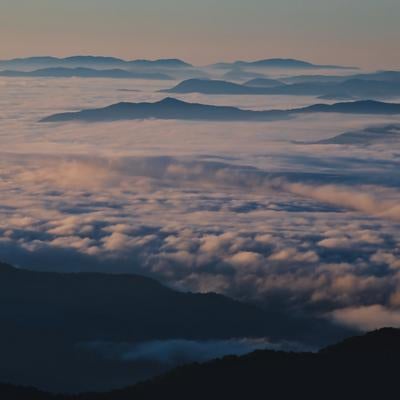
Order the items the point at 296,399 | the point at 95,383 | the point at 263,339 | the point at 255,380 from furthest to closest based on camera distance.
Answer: the point at 263,339 → the point at 95,383 → the point at 255,380 → the point at 296,399

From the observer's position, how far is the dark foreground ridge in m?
110

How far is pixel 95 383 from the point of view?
570 feet

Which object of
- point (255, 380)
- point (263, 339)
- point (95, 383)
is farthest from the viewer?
point (263, 339)

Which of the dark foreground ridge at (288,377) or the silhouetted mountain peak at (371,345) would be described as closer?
the dark foreground ridge at (288,377)

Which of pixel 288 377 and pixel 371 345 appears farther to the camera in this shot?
pixel 371 345

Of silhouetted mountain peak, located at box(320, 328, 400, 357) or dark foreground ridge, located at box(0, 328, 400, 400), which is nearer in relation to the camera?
dark foreground ridge, located at box(0, 328, 400, 400)

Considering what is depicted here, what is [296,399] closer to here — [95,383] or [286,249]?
[95,383]

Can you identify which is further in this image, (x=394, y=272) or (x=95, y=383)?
(x=394, y=272)

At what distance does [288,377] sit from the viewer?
115125mm

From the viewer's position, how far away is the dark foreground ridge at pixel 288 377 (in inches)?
4313

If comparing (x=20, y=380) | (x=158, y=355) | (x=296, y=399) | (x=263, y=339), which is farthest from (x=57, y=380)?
(x=296, y=399)

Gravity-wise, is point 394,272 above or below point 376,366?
above

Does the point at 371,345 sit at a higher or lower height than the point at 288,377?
higher

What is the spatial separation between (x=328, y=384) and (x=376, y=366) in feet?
32.2
